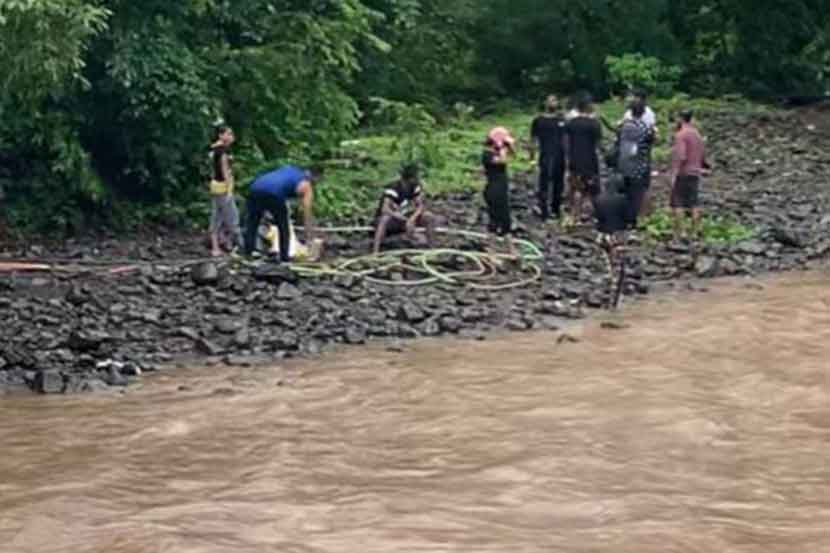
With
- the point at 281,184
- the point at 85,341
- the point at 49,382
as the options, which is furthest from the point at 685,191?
the point at 49,382

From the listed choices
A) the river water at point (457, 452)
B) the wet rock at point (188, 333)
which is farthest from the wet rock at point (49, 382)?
the wet rock at point (188, 333)

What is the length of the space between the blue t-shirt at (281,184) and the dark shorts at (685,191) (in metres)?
4.62

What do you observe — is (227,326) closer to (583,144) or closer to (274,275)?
(274,275)

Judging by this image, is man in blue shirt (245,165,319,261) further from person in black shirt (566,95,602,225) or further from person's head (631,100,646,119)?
person's head (631,100,646,119)

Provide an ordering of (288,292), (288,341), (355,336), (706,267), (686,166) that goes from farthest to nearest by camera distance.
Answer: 1. (686,166)
2. (706,267)
3. (288,292)
4. (355,336)
5. (288,341)

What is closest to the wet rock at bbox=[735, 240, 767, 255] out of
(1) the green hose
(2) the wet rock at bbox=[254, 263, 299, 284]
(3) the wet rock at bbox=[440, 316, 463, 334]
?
(1) the green hose

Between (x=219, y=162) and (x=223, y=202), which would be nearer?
(x=219, y=162)

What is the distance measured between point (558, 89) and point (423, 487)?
25.3 m

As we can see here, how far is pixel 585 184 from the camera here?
19203 millimetres

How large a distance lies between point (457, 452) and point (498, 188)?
7.56 m

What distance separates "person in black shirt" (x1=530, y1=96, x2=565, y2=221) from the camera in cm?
1989

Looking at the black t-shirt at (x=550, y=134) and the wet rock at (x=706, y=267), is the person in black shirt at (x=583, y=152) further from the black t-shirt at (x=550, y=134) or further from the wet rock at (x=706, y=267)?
the wet rock at (x=706, y=267)

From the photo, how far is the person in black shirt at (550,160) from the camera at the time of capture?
19.9 meters

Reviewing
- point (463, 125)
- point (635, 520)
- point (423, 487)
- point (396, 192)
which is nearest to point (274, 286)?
point (396, 192)
